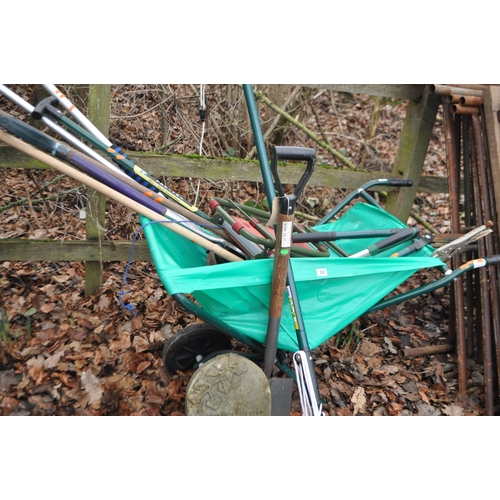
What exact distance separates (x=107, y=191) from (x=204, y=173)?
970 mm

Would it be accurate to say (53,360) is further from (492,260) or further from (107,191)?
(492,260)

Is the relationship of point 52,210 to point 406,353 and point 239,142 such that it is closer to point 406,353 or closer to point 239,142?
point 239,142

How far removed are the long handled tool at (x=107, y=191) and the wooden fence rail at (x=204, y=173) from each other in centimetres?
81

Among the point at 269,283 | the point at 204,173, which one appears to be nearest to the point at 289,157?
the point at 269,283

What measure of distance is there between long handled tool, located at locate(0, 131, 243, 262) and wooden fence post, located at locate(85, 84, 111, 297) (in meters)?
0.90

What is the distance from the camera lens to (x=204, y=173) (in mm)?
2650

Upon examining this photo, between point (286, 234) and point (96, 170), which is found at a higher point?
point (96, 170)

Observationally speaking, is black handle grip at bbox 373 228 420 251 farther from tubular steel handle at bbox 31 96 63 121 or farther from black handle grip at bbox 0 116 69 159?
tubular steel handle at bbox 31 96 63 121

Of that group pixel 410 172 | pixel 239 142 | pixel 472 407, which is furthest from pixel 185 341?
pixel 239 142

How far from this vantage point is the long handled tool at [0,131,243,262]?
65.0 inches

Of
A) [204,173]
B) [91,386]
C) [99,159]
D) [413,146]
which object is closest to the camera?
[99,159]

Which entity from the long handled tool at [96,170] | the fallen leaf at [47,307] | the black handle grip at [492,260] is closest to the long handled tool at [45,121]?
the long handled tool at [96,170]

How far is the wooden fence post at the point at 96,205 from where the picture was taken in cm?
246

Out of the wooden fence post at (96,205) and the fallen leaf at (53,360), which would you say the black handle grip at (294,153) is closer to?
the wooden fence post at (96,205)
